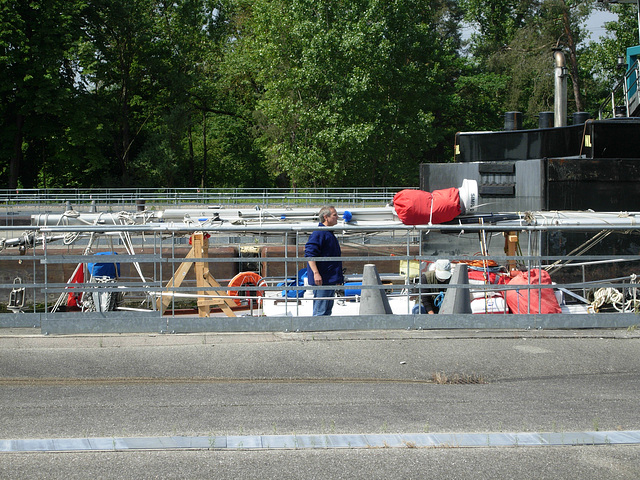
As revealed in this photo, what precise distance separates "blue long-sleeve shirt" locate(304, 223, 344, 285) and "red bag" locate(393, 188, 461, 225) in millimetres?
1376

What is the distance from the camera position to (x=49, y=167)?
51.9 m

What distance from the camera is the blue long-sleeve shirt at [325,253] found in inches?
407

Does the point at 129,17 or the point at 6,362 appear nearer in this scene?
the point at 6,362

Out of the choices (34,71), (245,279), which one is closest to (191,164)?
(34,71)

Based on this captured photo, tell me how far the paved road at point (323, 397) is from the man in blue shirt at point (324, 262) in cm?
86

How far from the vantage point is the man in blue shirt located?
10.3 meters

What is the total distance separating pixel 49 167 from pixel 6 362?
46398 millimetres

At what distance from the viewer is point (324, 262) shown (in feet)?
34.3

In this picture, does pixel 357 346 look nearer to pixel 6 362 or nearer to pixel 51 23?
pixel 6 362

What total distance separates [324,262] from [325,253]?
0.48ft

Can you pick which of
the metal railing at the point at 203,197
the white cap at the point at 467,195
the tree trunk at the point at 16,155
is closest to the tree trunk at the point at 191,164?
the tree trunk at the point at 16,155

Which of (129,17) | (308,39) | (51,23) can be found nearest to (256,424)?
(308,39)

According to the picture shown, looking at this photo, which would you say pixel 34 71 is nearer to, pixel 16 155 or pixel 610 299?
pixel 16 155

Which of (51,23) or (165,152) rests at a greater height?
(51,23)
